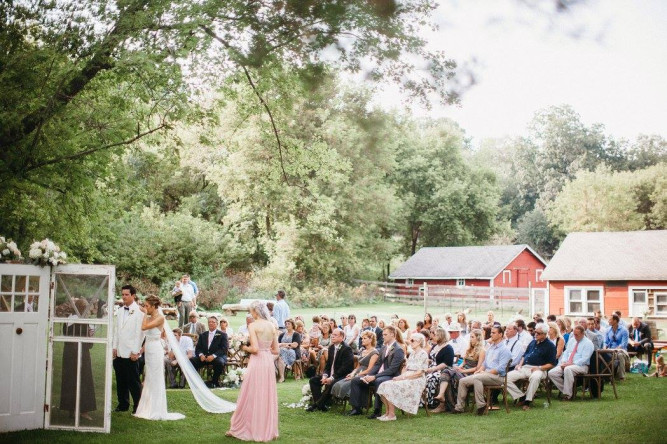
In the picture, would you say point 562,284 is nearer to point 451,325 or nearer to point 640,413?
point 451,325

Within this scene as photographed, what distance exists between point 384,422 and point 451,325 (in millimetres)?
6046

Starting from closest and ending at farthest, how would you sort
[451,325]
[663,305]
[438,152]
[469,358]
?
[469,358], [451,325], [663,305], [438,152]

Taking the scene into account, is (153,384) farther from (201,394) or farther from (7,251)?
(7,251)

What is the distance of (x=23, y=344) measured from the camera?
9703mm

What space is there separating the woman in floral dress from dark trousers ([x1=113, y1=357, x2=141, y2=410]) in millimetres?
3886

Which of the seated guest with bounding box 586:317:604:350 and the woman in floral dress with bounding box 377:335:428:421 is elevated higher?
the seated guest with bounding box 586:317:604:350

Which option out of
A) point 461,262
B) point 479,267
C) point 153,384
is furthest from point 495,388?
point 461,262

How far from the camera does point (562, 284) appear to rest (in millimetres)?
34719

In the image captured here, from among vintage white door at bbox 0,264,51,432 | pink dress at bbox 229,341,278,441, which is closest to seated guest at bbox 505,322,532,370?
pink dress at bbox 229,341,278,441

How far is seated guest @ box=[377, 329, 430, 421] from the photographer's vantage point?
11.2 meters

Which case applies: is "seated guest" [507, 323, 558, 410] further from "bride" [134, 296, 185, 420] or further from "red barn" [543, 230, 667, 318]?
"red barn" [543, 230, 667, 318]

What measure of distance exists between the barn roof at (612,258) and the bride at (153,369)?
27103mm

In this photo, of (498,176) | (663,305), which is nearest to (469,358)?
(663,305)

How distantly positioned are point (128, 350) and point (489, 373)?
5911 millimetres
